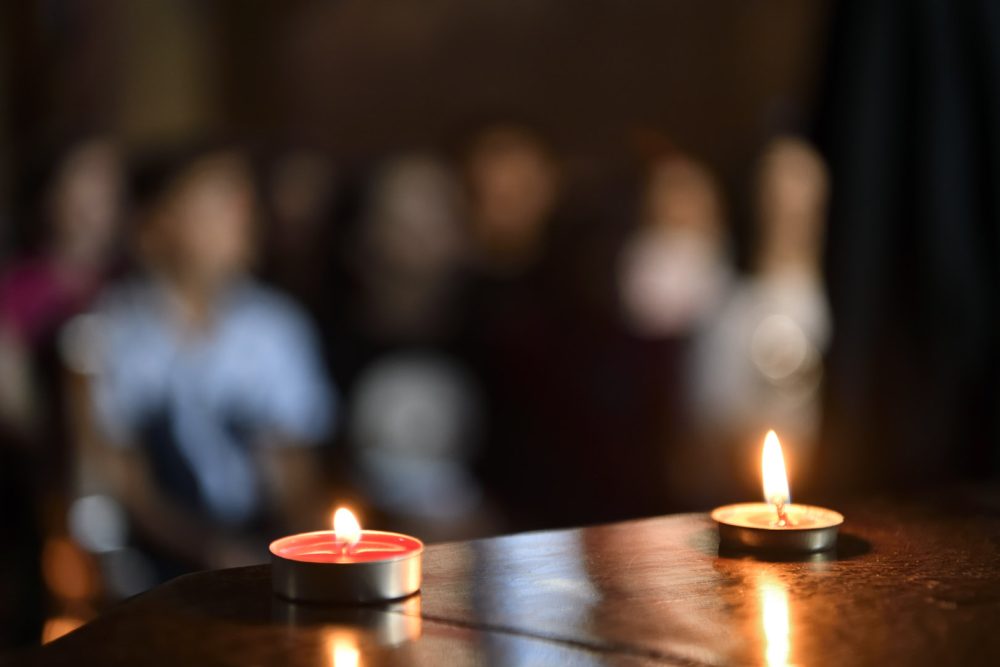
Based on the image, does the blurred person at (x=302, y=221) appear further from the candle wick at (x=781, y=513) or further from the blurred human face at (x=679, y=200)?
the candle wick at (x=781, y=513)

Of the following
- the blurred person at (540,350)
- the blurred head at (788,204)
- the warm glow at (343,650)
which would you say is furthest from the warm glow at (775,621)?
the blurred head at (788,204)

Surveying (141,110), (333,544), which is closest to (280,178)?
(141,110)

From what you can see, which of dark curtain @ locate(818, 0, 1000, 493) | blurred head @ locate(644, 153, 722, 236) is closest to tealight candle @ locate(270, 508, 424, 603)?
dark curtain @ locate(818, 0, 1000, 493)

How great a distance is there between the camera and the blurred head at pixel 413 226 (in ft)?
14.9

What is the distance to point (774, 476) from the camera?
1.01 meters

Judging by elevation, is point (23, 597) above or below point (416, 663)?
below

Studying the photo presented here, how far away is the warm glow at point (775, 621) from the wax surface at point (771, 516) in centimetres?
12

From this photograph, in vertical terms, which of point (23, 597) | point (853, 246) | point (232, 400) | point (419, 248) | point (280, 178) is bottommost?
point (23, 597)

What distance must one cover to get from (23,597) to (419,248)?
1.80m

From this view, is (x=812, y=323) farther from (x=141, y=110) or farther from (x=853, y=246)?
(x=853, y=246)

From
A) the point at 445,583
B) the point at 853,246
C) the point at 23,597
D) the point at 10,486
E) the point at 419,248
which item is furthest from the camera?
the point at 419,248

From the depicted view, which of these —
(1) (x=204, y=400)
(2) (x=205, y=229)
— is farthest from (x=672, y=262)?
(1) (x=204, y=400)

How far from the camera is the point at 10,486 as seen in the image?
376cm

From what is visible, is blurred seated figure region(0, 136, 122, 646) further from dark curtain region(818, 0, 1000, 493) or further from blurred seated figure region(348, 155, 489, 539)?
dark curtain region(818, 0, 1000, 493)
